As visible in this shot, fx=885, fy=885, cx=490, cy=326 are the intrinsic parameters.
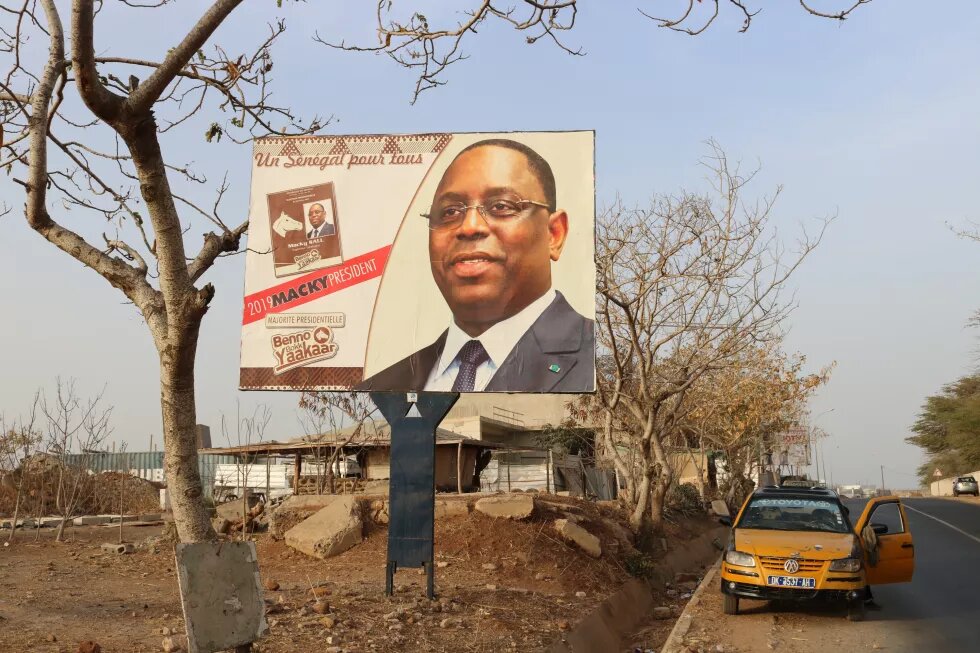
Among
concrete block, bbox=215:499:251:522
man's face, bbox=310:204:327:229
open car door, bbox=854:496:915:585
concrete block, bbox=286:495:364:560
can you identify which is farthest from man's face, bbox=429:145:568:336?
concrete block, bbox=215:499:251:522

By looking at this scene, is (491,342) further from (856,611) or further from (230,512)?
(230,512)

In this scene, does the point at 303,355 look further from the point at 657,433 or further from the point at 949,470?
the point at 949,470

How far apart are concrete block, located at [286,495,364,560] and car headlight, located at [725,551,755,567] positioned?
5.85 m

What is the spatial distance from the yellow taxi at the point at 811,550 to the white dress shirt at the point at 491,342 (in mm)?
4150

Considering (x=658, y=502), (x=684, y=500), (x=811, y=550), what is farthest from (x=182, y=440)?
(x=684, y=500)

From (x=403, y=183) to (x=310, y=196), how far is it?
1.27m

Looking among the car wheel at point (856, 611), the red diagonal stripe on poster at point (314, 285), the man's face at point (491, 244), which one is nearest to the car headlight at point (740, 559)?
the car wheel at point (856, 611)

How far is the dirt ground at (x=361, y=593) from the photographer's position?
8.24 metres

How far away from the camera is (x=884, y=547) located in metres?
12.3

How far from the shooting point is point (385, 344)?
11.2m

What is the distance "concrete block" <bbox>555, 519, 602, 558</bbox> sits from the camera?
46.2ft

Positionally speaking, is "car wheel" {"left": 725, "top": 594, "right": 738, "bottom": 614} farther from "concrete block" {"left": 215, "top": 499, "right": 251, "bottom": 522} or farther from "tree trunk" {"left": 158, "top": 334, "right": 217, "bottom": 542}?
"concrete block" {"left": 215, "top": 499, "right": 251, "bottom": 522}

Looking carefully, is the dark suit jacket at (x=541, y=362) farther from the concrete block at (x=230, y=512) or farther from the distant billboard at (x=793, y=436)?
the distant billboard at (x=793, y=436)

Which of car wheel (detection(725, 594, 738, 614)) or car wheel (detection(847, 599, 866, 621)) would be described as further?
car wheel (detection(725, 594, 738, 614))
